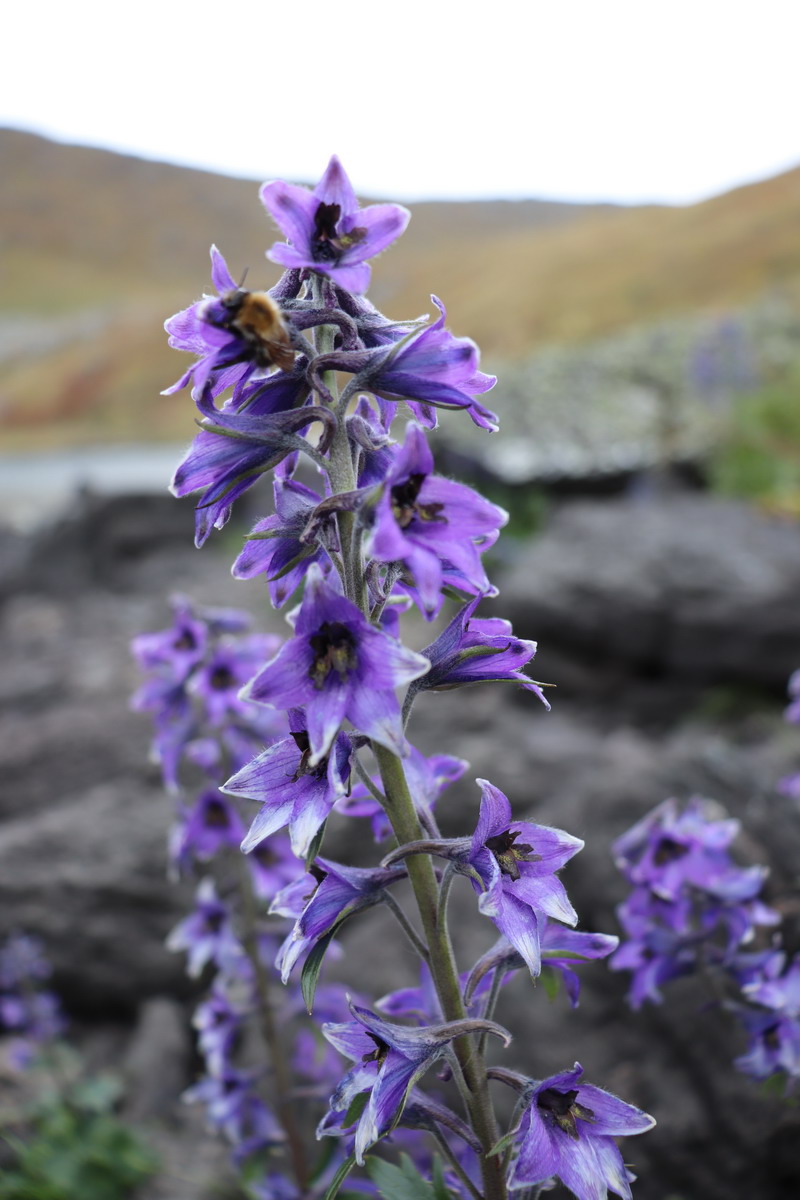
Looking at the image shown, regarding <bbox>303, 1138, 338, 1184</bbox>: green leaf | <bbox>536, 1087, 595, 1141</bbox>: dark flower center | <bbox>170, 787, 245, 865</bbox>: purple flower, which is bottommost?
<bbox>303, 1138, 338, 1184</bbox>: green leaf

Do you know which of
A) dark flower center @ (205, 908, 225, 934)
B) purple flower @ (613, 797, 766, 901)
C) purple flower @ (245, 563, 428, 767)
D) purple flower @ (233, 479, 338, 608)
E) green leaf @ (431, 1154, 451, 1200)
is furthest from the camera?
dark flower center @ (205, 908, 225, 934)

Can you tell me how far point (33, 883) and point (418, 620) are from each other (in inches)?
182

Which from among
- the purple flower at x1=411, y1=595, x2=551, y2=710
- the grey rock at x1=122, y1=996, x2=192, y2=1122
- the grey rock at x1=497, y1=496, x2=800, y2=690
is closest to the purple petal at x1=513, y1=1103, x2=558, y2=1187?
the purple flower at x1=411, y1=595, x2=551, y2=710

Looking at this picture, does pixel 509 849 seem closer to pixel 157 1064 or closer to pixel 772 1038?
pixel 772 1038

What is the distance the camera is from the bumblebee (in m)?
1.46

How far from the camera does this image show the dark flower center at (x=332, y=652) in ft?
4.91

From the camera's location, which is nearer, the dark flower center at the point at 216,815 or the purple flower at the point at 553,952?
the purple flower at the point at 553,952

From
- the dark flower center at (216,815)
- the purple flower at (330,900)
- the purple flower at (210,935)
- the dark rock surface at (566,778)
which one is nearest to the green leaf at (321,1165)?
the purple flower at (210,935)

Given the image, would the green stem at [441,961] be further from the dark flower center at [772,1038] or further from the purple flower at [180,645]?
the purple flower at [180,645]

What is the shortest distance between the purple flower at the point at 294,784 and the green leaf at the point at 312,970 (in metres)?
0.24

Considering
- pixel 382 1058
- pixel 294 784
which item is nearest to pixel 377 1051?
pixel 382 1058

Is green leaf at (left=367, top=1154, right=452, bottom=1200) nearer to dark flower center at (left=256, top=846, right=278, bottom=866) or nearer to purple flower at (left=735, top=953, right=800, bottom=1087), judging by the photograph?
purple flower at (left=735, top=953, right=800, bottom=1087)

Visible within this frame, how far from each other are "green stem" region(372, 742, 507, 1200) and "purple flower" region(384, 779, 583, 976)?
72mm

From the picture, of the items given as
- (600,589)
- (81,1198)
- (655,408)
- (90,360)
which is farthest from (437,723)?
(90,360)
